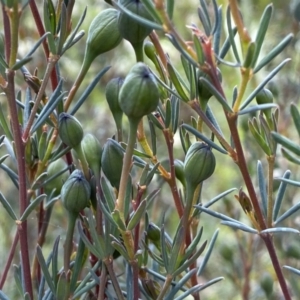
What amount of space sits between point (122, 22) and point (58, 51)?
0.24 feet

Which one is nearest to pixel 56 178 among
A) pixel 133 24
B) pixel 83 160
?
pixel 83 160

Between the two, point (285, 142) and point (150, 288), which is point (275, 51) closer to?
point (285, 142)

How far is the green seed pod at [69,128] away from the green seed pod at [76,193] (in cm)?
3

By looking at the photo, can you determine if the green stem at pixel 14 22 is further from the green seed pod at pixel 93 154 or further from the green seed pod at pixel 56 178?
the green seed pod at pixel 56 178

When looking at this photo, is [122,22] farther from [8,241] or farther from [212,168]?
[8,241]

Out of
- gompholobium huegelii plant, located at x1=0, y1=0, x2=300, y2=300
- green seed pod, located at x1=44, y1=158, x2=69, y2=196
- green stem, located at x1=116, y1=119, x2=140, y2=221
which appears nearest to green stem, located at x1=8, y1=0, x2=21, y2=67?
gompholobium huegelii plant, located at x1=0, y1=0, x2=300, y2=300

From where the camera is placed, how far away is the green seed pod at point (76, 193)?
430 mm

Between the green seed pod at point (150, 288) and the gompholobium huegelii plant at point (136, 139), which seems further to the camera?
the green seed pod at point (150, 288)

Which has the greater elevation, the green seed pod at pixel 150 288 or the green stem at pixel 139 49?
the green stem at pixel 139 49

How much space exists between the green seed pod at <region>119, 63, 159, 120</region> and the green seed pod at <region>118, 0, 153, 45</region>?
0.05m

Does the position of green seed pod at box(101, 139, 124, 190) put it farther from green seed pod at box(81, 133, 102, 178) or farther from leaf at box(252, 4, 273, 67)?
leaf at box(252, 4, 273, 67)

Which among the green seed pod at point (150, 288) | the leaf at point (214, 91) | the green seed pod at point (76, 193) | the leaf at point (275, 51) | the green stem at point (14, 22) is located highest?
the green stem at point (14, 22)

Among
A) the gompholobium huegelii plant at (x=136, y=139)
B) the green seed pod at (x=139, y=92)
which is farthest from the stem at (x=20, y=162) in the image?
the green seed pod at (x=139, y=92)

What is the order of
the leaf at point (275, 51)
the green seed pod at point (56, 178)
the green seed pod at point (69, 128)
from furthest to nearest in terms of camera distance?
the green seed pod at point (56, 178) < the green seed pod at point (69, 128) < the leaf at point (275, 51)
